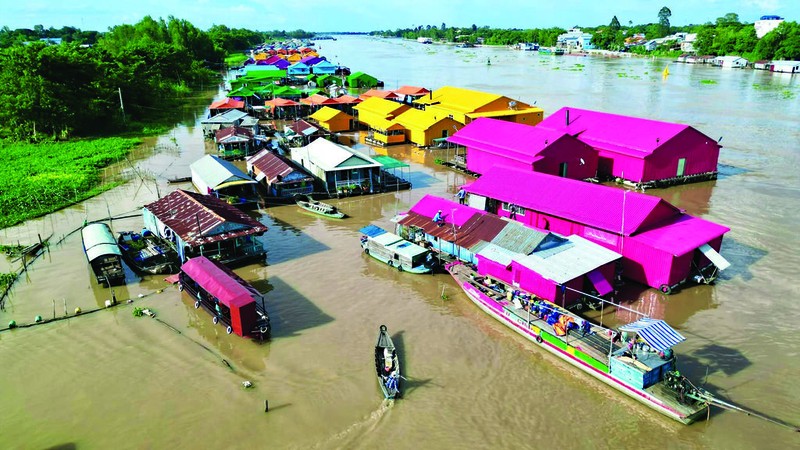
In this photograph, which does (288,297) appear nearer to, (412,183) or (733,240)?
(412,183)

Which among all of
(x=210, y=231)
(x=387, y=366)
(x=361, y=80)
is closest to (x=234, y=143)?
(x=210, y=231)

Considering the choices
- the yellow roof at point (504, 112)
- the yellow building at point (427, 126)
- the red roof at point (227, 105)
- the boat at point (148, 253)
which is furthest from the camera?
the red roof at point (227, 105)

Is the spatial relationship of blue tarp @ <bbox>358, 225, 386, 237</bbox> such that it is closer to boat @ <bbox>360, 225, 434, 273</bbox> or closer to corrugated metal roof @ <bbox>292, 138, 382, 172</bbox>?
boat @ <bbox>360, 225, 434, 273</bbox>

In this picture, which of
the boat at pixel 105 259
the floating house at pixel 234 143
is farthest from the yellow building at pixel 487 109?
the boat at pixel 105 259

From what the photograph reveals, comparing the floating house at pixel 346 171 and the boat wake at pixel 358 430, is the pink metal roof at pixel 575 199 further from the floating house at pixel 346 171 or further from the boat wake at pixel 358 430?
the boat wake at pixel 358 430

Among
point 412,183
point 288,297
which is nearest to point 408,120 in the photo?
point 412,183
